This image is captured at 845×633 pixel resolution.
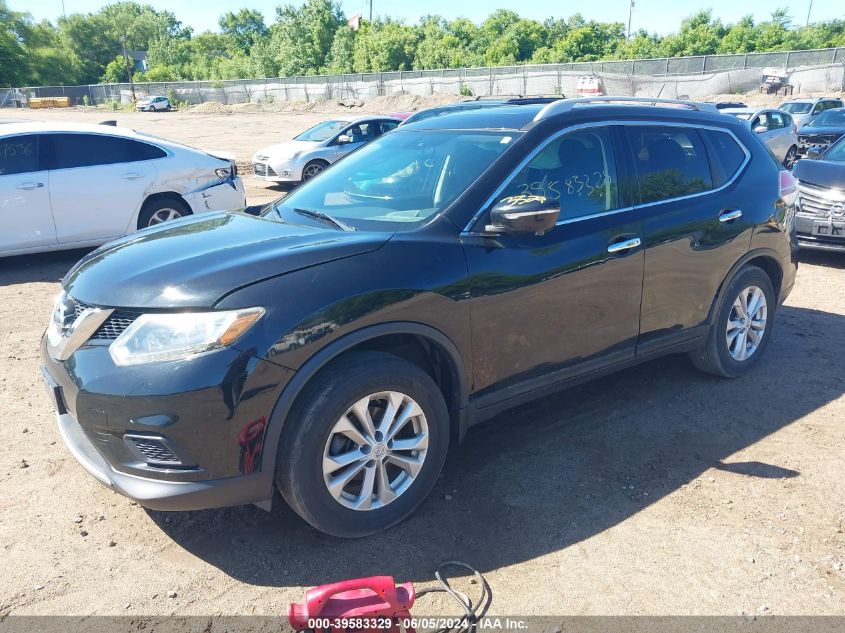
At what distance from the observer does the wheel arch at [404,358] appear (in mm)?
2822

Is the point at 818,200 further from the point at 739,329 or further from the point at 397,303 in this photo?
the point at 397,303

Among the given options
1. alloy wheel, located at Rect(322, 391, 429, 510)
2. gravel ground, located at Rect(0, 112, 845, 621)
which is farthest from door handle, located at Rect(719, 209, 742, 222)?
alloy wheel, located at Rect(322, 391, 429, 510)

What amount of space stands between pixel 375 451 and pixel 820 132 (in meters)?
19.7

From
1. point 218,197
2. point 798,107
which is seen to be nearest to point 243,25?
point 798,107

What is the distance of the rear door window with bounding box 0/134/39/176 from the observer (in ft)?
25.0

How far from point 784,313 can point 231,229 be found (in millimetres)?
5180

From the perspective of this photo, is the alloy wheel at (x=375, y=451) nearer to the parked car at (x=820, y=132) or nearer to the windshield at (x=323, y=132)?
the windshield at (x=323, y=132)

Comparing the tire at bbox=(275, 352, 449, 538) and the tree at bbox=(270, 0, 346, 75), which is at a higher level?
the tree at bbox=(270, 0, 346, 75)

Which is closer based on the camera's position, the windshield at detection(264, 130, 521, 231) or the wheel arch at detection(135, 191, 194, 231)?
the windshield at detection(264, 130, 521, 231)

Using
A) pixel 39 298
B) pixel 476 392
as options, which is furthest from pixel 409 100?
pixel 476 392

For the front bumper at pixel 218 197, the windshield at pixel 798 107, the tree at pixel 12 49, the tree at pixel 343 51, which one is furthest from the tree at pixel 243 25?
the front bumper at pixel 218 197

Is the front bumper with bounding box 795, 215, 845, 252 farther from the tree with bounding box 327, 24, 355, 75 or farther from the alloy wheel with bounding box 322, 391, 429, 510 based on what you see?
the tree with bounding box 327, 24, 355, 75

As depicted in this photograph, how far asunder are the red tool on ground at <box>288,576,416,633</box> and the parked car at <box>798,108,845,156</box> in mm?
18573

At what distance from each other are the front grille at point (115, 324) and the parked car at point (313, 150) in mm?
11910
